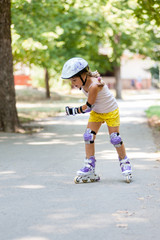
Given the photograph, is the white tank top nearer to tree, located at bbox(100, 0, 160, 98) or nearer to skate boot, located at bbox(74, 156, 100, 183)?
skate boot, located at bbox(74, 156, 100, 183)

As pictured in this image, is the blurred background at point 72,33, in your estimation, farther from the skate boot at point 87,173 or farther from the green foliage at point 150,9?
the skate boot at point 87,173

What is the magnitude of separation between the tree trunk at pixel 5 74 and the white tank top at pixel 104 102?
236 inches

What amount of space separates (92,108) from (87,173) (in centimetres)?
80

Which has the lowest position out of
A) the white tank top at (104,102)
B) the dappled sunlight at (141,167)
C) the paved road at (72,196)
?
the dappled sunlight at (141,167)

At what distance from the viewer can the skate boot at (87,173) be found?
5.72 metres

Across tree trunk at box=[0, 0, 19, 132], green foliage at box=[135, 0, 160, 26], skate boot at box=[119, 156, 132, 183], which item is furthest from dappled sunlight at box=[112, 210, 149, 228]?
green foliage at box=[135, 0, 160, 26]

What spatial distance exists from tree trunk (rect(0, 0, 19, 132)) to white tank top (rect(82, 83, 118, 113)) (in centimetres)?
601

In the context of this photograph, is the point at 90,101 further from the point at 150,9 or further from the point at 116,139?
the point at 150,9

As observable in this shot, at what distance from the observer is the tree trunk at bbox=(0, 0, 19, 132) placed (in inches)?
447

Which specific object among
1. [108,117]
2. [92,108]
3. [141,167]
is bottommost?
[141,167]

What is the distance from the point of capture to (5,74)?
37.3 ft

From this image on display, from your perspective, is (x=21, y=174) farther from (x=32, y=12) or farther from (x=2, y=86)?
(x=32, y=12)

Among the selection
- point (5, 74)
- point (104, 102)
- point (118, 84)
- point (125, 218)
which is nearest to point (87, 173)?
point (104, 102)

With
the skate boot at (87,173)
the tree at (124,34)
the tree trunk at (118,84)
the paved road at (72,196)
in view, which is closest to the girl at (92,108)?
the skate boot at (87,173)
